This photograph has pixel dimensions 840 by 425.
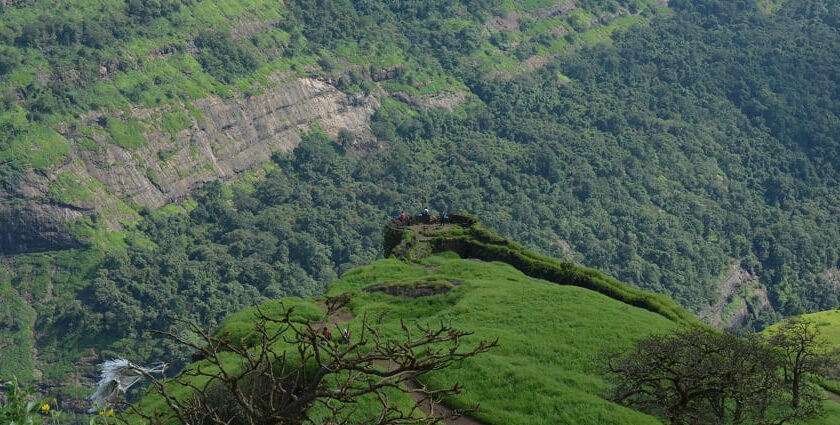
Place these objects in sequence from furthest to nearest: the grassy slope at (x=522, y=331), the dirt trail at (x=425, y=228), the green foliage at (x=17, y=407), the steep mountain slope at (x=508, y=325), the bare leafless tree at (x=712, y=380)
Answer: the dirt trail at (x=425, y=228), the steep mountain slope at (x=508, y=325), the grassy slope at (x=522, y=331), the bare leafless tree at (x=712, y=380), the green foliage at (x=17, y=407)

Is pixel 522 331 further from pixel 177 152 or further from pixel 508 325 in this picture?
pixel 177 152

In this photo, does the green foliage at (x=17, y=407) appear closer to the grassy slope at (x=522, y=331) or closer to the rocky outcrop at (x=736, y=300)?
→ the grassy slope at (x=522, y=331)

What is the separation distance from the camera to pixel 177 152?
16312 centimetres

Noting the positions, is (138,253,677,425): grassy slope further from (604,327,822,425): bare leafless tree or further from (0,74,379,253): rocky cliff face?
(0,74,379,253): rocky cliff face

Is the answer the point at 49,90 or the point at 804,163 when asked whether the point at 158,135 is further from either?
the point at 804,163

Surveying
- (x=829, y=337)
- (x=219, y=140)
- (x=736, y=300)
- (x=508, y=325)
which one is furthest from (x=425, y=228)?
(x=219, y=140)

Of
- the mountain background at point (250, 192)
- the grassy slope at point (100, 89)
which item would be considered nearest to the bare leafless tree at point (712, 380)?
the mountain background at point (250, 192)

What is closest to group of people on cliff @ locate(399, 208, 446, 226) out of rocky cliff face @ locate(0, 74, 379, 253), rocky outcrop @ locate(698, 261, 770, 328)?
rocky cliff face @ locate(0, 74, 379, 253)

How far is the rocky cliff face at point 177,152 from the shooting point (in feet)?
454

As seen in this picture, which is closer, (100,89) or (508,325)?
(508,325)

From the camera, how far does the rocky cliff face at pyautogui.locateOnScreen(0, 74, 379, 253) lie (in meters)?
138

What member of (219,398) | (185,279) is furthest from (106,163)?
(219,398)

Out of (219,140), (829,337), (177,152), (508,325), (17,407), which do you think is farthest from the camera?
(219,140)

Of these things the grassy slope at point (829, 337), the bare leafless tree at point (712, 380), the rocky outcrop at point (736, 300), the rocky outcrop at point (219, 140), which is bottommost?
the rocky outcrop at point (219, 140)
